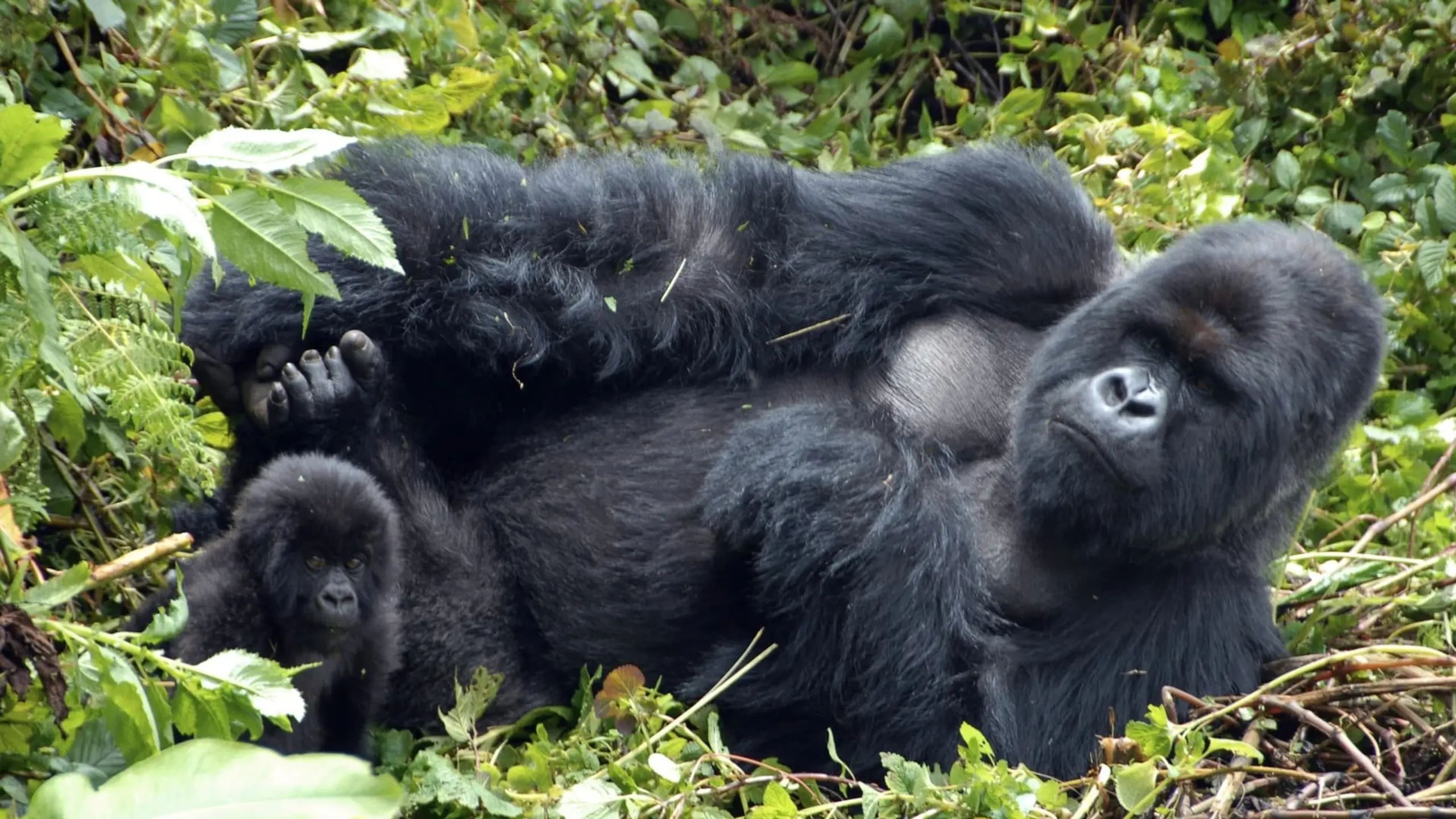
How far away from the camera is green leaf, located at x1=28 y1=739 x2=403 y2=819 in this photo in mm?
1550

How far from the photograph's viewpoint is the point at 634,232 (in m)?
3.38

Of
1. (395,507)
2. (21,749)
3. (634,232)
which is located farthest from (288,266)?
(634,232)

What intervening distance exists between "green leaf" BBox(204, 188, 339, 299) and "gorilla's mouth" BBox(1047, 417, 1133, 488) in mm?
1543

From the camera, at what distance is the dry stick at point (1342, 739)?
104 inches

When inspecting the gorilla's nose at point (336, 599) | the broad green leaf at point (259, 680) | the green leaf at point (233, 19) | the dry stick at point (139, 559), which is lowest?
the gorilla's nose at point (336, 599)

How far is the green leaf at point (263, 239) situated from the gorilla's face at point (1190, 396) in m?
1.57

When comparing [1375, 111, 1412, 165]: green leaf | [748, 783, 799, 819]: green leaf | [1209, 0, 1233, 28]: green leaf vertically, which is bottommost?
[748, 783, 799, 819]: green leaf

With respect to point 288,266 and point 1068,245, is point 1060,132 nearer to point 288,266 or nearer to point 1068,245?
point 1068,245

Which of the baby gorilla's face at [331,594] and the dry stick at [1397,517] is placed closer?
the baby gorilla's face at [331,594]

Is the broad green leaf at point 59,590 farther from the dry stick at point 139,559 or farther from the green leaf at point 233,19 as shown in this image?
the green leaf at point 233,19

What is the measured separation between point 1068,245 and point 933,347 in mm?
376

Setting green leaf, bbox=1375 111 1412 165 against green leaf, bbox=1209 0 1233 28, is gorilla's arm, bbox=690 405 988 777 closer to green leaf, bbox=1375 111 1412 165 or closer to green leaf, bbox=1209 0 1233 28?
green leaf, bbox=1375 111 1412 165

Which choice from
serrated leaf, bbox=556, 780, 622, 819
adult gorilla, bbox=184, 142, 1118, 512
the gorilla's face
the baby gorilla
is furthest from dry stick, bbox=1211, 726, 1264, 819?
the baby gorilla

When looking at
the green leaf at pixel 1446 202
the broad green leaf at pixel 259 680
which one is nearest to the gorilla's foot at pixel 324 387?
the broad green leaf at pixel 259 680
